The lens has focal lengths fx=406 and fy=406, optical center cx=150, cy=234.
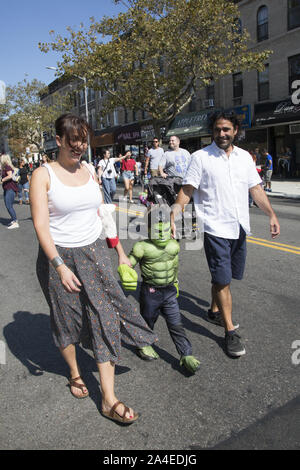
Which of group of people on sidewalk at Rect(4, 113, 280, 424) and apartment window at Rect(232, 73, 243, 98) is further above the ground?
apartment window at Rect(232, 73, 243, 98)

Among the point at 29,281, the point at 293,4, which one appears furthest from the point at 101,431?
the point at 293,4

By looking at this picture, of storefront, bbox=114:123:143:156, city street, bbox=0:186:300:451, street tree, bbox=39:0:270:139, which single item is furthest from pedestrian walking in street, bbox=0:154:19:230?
storefront, bbox=114:123:143:156

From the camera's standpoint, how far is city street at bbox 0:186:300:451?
2408mm

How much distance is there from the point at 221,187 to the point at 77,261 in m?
1.52

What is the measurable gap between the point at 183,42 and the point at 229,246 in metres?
19.2

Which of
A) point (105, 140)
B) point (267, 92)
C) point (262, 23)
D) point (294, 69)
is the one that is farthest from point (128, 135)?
point (294, 69)

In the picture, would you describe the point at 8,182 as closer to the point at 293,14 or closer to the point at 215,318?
the point at 215,318

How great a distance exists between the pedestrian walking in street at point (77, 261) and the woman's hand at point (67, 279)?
13 millimetres

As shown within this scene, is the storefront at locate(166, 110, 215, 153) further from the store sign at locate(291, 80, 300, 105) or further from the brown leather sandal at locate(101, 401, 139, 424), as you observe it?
the brown leather sandal at locate(101, 401, 139, 424)

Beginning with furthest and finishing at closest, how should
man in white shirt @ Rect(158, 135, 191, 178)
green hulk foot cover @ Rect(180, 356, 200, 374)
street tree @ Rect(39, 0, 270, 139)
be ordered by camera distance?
street tree @ Rect(39, 0, 270, 139), man in white shirt @ Rect(158, 135, 191, 178), green hulk foot cover @ Rect(180, 356, 200, 374)

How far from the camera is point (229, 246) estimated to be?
3541mm

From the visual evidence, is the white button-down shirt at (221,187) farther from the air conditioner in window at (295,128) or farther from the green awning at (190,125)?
the green awning at (190,125)

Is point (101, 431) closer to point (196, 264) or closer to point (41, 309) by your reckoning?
point (41, 309)

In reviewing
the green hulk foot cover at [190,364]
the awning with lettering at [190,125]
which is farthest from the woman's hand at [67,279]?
the awning with lettering at [190,125]
